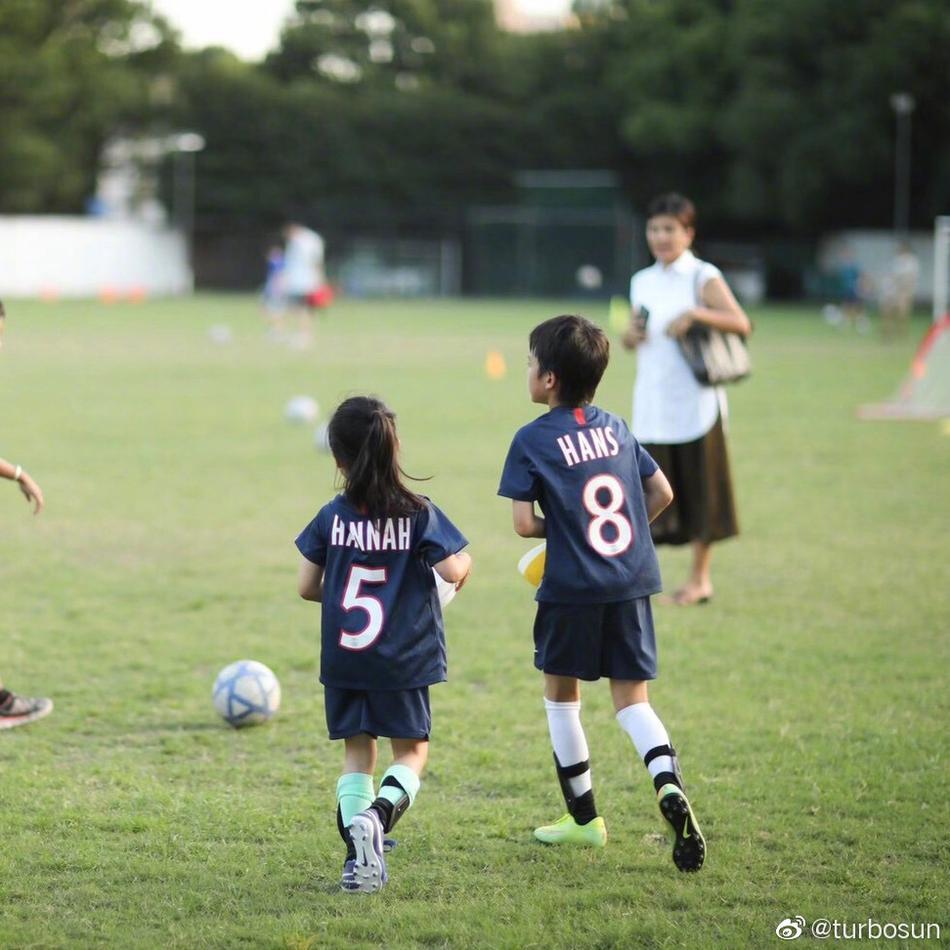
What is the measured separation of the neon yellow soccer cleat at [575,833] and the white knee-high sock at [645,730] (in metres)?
0.26

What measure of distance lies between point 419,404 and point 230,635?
10.1 metres

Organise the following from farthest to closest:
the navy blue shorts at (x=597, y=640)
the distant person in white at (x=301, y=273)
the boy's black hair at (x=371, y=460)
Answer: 1. the distant person in white at (x=301, y=273)
2. the navy blue shorts at (x=597, y=640)
3. the boy's black hair at (x=371, y=460)

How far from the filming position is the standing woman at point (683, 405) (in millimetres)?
7793

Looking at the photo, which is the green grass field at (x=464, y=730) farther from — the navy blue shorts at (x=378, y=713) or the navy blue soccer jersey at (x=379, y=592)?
the navy blue soccer jersey at (x=379, y=592)

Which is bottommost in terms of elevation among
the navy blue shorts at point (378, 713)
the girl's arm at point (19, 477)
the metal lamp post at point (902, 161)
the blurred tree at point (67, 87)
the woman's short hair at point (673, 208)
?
the navy blue shorts at point (378, 713)

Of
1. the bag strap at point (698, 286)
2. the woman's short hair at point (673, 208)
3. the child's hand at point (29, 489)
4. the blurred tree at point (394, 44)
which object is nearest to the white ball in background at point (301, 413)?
the bag strap at point (698, 286)

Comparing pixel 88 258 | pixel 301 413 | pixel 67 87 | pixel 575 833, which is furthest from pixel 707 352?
pixel 67 87

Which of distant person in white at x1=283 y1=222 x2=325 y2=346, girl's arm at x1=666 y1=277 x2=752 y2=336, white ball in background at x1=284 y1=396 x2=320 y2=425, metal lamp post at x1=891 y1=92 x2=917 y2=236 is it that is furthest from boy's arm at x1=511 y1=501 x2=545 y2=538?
metal lamp post at x1=891 y1=92 x2=917 y2=236

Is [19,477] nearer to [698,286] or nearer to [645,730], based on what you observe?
[645,730]

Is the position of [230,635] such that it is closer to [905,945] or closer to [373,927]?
[373,927]

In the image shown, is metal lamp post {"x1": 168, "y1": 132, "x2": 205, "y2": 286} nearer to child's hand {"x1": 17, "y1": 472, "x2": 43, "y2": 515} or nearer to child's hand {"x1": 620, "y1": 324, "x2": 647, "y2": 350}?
child's hand {"x1": 620, "y1": 324, "x2": 647, "y2": 350}

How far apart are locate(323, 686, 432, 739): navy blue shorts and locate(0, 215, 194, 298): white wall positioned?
4543 centimetres

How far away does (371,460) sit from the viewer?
4145 millimetres

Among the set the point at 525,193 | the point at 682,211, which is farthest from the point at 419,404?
the point at 525,193
